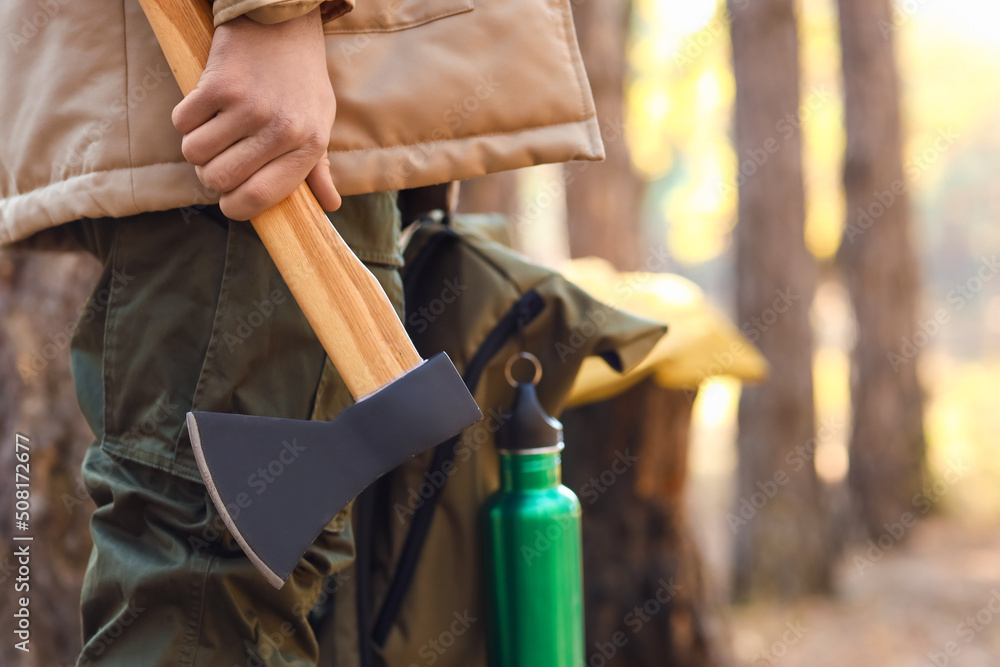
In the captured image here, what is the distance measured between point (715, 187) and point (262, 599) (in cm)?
1072

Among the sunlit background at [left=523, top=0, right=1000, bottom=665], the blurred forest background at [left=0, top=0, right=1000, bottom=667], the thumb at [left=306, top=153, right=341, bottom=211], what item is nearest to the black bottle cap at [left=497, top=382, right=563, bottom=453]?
the thumb at [left=306, top=153, right=341, bottom=211]

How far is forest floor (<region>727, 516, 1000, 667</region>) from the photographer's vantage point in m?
3.60

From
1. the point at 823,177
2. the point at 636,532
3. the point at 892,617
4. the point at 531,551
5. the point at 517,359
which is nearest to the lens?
the point at 531,551

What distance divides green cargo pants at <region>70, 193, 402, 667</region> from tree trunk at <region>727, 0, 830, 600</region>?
13.1 feet

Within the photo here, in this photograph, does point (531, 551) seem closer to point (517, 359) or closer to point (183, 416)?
point (517, 359)

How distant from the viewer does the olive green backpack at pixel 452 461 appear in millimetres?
1241

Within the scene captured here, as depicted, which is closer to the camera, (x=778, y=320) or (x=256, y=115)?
(x=256, y=115)

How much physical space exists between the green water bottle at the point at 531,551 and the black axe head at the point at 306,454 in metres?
0.43

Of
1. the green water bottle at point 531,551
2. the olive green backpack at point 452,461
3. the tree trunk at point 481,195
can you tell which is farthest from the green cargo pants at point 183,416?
the tree trunk at point 481,195

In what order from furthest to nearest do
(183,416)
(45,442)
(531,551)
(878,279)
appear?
(878,279) < (45,442) < (531,551) < (183,416)

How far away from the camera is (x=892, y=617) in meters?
4.12

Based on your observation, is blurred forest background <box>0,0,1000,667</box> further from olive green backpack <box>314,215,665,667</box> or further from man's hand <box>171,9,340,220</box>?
man's hand <box>171,9,340,220</box>

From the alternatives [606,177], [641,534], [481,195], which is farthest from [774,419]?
[641,534]

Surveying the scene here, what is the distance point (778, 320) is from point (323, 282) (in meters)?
4.09
